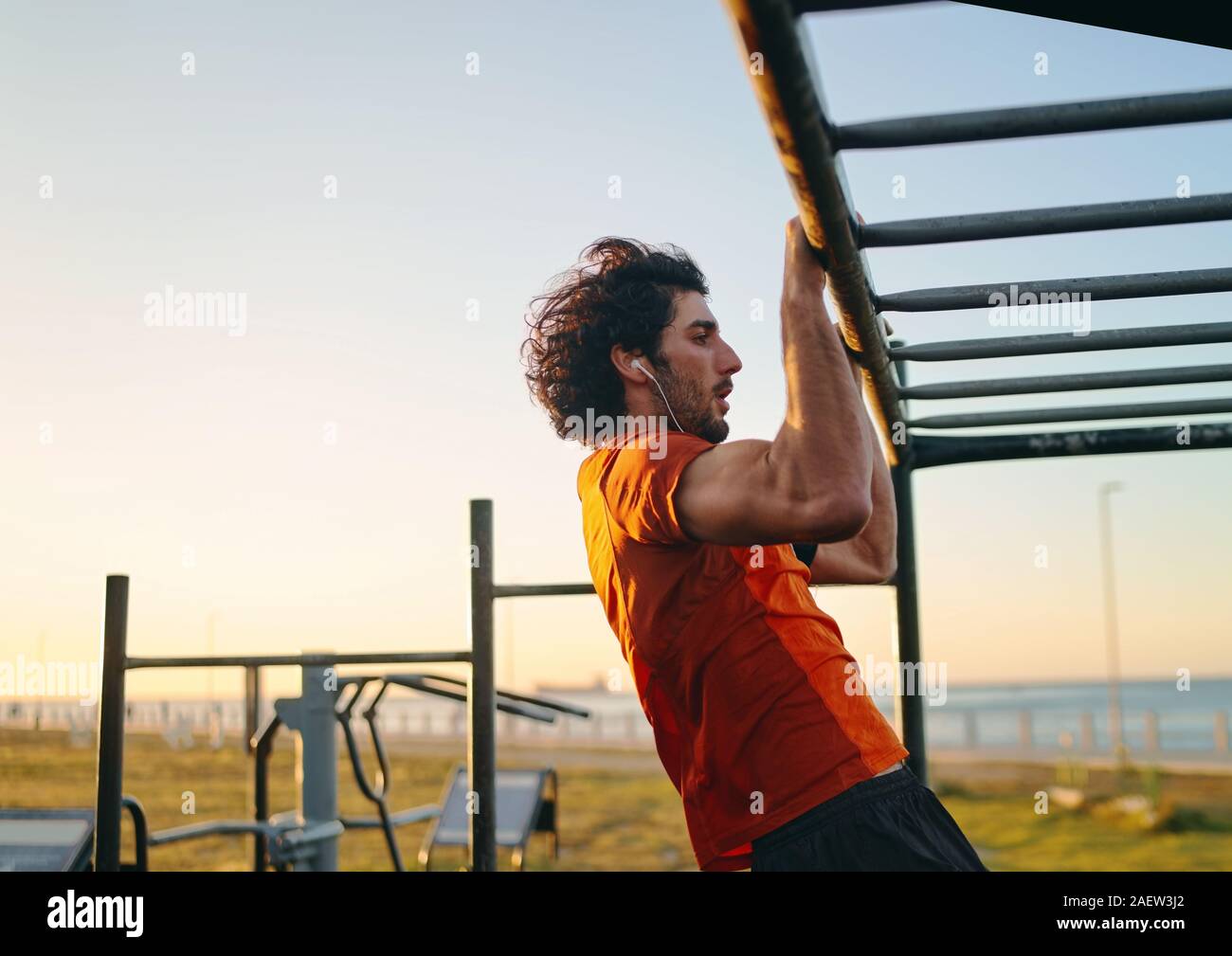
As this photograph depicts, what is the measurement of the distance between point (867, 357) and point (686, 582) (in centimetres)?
49

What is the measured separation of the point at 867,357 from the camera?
1.78 meters

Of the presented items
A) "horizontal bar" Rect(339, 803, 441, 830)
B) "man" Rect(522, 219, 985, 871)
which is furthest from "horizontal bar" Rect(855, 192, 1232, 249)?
"horizontal bar" Rect(339, 803, 441, 830)

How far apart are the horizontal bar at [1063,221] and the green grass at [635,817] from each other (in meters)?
5.22

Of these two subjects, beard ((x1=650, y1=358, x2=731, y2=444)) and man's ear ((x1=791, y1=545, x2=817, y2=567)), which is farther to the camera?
man's ear ((x1=791, y1=545, x2=817, y2=567))

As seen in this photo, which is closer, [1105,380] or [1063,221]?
[1063,221]

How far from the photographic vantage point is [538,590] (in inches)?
100

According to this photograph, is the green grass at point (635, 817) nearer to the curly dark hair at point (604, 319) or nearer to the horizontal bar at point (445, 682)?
the horizontal bar at point (445, 682)

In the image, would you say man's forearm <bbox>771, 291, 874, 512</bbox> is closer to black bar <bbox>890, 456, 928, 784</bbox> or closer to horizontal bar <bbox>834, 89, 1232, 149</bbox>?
horizontal bar <bbox>834, 89, 1232, 149</bbox>

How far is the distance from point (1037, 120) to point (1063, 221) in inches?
10.8

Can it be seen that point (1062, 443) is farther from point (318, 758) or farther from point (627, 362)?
point (318, 758)

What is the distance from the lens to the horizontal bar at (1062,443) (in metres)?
2.15

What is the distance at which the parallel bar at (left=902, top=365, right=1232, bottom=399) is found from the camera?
6.56 ft

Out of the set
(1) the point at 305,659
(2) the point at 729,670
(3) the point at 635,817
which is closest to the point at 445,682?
(1) the point at 305,659

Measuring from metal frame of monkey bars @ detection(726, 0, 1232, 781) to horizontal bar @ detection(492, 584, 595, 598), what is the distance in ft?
2.34
